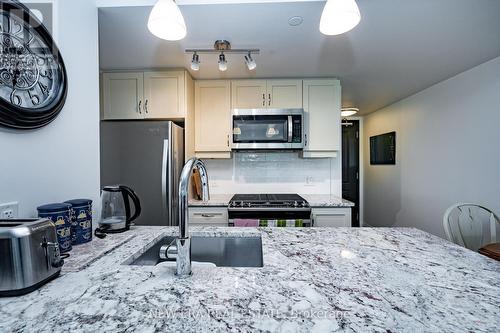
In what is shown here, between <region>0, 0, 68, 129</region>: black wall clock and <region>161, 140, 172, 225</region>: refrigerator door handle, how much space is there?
106cm

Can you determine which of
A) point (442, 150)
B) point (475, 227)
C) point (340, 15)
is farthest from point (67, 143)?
point (442, 150)

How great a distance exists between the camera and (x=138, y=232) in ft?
4.07

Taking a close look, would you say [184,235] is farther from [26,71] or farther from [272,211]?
[272,211]

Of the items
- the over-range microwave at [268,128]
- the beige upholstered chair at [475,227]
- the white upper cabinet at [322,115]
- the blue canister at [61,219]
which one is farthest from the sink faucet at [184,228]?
the beige upholstered chair at [475,227]

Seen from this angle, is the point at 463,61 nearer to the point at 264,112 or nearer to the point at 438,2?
the point at 438,2

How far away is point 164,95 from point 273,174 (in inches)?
63.3

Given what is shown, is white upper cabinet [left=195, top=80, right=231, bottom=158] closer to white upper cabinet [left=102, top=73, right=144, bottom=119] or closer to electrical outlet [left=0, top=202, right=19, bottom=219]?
white upper cabinet [left=102, top=73, right=144, bottom=119]

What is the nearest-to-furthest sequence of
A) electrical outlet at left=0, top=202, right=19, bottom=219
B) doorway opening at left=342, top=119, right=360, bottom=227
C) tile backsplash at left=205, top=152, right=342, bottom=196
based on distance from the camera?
electrical outlet at left=0, top=202, right=19, bottom=219 → tile backsplash at left=205, top=152, right=342, bottom=196 → doorway opening at left=342, top=119, right=360, bottom=227

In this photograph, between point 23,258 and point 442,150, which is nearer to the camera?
point 23,258

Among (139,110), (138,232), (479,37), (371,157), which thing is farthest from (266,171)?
(371,157)

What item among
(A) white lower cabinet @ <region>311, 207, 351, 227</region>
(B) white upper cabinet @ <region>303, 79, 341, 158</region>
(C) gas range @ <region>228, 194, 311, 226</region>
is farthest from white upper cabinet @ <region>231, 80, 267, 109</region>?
(A) white lower cabinet @ <region>311, 207, 351, 227</region>

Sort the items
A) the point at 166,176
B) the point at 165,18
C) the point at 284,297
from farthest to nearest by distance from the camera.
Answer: the point at 166,176 < the point at 165,18 < the point at 284,297

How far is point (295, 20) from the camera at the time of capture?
1560 millimetres

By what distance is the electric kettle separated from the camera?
1.21 metres
